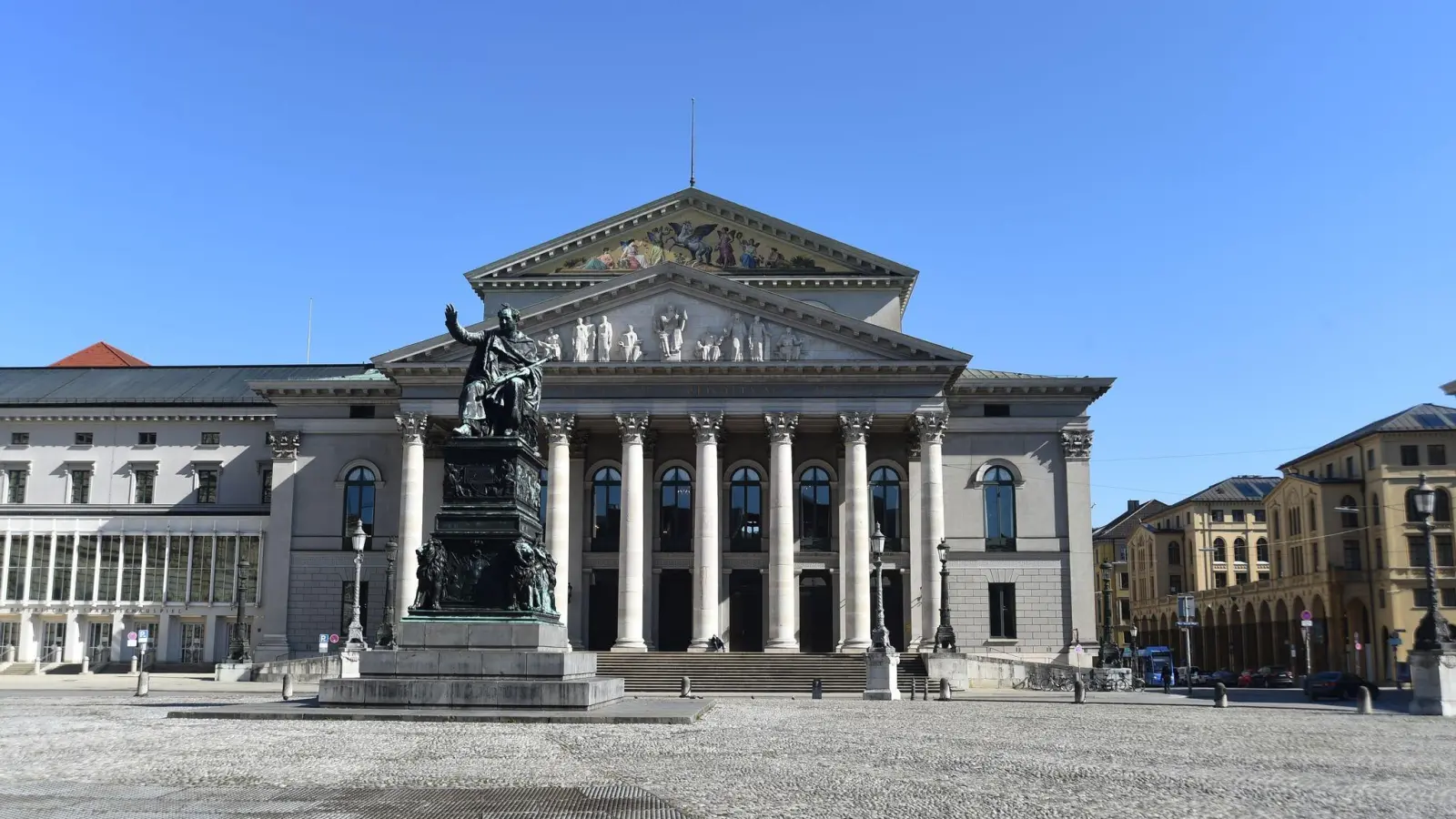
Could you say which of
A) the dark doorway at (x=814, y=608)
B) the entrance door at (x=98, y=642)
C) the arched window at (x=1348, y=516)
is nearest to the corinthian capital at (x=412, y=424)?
the dark doorway at (x=814, y=608)

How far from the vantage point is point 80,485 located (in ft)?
222

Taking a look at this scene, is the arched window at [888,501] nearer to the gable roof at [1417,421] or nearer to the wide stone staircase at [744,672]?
the wide stone staircase at [744,672]

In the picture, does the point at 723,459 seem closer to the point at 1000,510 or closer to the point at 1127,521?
the point at 1000,510

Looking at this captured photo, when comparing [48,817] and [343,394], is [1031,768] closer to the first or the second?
[48,817]

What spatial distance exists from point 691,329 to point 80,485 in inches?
1367

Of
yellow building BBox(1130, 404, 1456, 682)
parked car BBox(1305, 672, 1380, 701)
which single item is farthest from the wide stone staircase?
yellow building BBox(1130, 404, 1456, 682)

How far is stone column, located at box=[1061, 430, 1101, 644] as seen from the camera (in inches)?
2312

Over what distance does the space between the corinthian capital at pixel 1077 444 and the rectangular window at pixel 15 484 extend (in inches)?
2038

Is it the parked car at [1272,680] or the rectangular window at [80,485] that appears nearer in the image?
the parked car at [1272,680]

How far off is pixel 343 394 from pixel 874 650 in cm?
3089

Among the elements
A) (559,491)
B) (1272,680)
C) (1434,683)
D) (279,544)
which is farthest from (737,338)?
(1272,680)

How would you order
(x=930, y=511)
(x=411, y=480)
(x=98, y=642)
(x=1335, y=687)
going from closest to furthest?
(x=1335, y=687) → (x=930, y=511) → (x=411, y=480) → (x=98, y=642)

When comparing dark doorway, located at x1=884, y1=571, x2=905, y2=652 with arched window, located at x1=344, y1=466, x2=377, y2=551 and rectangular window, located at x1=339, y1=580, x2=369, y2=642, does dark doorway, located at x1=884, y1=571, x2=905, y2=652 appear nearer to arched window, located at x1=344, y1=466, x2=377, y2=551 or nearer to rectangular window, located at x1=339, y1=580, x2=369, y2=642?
rectangular window, located at x1=339, y1=580, x2=369, y2=642

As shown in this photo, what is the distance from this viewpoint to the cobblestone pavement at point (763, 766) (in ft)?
43.1
